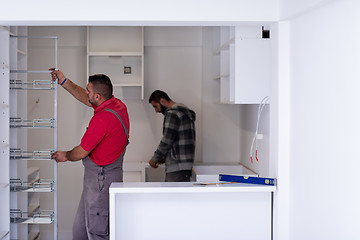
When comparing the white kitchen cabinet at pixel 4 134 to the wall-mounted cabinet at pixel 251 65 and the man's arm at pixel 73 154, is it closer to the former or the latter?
the man's arm at pixel 73 154

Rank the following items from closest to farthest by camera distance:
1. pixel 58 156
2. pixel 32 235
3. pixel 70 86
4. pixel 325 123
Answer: pixel 325 123, pixel 58 156, pixel 70 86, pixel 32 235

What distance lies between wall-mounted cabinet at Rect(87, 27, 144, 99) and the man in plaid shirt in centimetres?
69

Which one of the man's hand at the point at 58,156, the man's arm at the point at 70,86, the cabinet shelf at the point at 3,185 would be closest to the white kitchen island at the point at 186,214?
the man's hand at the point at 58,156

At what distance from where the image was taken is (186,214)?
3205mm

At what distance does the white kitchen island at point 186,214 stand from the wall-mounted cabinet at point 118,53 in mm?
2432

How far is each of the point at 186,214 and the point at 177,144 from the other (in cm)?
187

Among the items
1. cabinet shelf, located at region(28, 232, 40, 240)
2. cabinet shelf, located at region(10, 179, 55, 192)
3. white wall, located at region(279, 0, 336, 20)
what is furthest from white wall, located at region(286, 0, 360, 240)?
cabinet shelf, located at region(28, 232, 40, 240)

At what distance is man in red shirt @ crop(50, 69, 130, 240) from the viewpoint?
3.87 m

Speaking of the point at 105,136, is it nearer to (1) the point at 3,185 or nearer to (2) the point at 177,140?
(1) the point at 3,185

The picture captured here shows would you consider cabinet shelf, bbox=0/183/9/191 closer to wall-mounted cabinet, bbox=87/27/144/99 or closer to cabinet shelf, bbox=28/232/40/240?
cabinet shelf, bbox=28/232/40/240

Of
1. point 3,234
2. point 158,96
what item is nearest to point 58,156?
point 3,234

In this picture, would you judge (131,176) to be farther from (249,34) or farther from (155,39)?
(249,34)

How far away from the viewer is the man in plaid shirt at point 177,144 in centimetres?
497

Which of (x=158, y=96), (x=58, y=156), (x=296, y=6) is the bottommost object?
(x=58, y=156)
